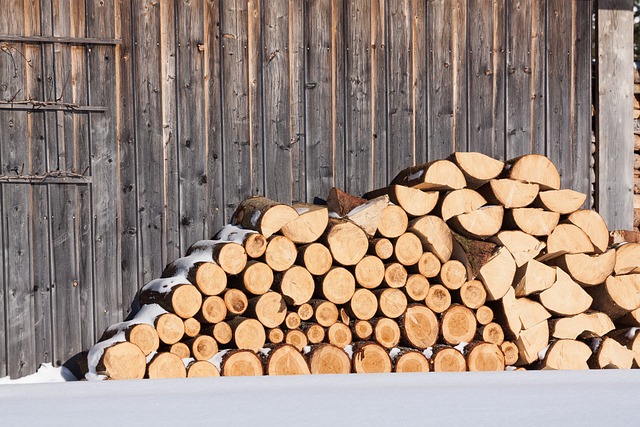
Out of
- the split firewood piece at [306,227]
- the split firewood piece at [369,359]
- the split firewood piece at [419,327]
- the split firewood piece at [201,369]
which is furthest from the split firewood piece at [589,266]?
the split firewood piece at [201,369]

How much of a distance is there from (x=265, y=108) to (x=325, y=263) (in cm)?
120

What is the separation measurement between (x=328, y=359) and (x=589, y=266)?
1781mm

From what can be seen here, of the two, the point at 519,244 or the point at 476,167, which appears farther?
the point at 476,167

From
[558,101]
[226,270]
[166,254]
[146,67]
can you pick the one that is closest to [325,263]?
[226,270]

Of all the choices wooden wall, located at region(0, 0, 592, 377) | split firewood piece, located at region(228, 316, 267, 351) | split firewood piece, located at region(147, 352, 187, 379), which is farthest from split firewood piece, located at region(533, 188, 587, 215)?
split firewood piece, located at region(147, 352, 187, 379)

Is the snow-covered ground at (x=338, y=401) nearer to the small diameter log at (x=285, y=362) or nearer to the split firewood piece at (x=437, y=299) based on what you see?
Result: the small diameter log at (x=285, y=362)

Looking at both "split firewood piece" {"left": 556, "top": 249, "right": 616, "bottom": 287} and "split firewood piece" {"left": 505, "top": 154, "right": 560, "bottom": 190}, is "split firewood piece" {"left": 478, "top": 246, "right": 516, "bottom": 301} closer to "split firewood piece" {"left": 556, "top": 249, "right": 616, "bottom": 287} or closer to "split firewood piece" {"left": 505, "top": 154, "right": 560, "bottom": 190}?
"split firewood piece" {"left": 556, "top": 249, "right": 616, "bottom": 287}

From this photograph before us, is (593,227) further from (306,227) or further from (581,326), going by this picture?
(306,227)

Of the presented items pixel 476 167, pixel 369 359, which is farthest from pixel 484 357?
pixel 476 167

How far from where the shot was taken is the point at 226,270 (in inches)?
225

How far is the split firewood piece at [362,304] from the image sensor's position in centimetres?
584

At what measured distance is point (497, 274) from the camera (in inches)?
239

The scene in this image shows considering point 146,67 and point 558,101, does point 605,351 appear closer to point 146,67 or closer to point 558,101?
point 558,101

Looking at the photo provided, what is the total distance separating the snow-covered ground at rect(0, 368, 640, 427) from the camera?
3363mm
